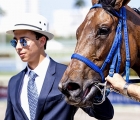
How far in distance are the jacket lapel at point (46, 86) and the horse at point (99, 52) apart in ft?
2.19

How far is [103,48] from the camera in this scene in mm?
3418

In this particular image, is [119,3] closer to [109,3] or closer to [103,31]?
[109,3]

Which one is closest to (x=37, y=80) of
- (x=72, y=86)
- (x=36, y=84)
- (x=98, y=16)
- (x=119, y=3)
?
(x=36, y=84)

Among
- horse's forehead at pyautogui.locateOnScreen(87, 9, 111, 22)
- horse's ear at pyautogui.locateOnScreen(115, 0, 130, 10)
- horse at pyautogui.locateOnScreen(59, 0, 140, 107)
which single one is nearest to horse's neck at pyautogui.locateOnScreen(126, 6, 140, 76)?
horse at pyautogui.locateOnScreen(59, 0, 140, 107)

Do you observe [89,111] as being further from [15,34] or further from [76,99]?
[15,34]

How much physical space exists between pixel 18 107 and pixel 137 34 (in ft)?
4.37

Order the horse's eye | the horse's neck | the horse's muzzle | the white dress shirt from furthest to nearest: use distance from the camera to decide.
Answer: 1. the white dress shirt
2. the horse's neck
3. the horse's eye
4. the horse's muzzle

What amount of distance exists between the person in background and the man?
1.93ft

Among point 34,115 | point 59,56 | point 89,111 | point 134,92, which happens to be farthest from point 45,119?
point 59,56

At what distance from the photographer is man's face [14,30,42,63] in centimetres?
412

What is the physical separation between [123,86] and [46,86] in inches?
37.1

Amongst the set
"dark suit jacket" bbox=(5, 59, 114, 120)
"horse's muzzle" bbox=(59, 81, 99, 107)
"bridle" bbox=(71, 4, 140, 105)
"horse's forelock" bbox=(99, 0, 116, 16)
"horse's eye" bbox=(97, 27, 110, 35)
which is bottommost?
"dark suit jacket" bbox=(5, 59, 114, 120)

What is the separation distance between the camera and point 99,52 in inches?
134

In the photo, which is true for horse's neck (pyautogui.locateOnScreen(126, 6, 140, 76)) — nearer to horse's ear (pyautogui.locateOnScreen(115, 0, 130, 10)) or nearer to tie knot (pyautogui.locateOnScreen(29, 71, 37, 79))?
horse's ear (pyautogui.locateOnScreen(115, 0, 130, 10))
